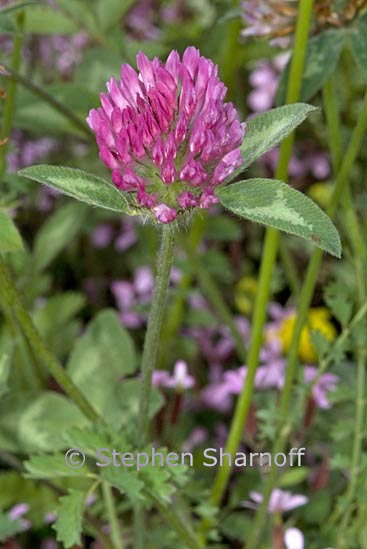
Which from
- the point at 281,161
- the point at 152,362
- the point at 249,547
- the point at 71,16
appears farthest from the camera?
the point at 71,16

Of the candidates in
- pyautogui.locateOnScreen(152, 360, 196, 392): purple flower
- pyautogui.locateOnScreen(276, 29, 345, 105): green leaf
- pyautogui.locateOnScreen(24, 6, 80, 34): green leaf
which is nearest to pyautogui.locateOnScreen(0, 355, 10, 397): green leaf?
pyautogui.locateOnScreen(152, 360, 196, 392): purple flower

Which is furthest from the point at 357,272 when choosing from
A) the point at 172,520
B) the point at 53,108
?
the point at 53,108

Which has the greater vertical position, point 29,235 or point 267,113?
point 267,113

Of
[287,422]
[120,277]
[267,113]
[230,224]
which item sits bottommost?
[287,422]

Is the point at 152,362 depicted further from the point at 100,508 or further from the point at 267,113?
the point at 100,508

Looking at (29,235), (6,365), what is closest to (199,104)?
(6,365)

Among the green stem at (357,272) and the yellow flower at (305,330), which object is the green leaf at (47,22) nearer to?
the green stem at (357,272)
